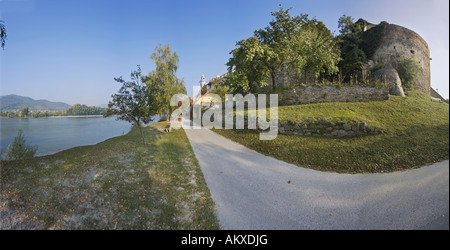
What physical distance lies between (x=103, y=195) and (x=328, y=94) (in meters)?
13.0

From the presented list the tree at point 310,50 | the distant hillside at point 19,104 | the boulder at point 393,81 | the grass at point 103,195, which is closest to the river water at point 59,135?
the distant hillside at point 19,104

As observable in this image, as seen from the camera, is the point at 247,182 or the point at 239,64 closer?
the point at 247,182

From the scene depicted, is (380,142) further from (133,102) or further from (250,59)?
(133,102)

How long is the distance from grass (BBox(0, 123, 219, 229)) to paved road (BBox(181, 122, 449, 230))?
650mm

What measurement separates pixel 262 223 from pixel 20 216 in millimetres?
5110

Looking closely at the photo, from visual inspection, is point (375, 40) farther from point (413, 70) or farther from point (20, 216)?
point (20, 216)

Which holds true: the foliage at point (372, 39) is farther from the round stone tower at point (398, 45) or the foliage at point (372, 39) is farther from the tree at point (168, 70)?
the tree at point (168, 70)

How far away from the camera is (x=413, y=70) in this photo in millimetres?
9711

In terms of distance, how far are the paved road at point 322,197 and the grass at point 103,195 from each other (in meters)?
0.65

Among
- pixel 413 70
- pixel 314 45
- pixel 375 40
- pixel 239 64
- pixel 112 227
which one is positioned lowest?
pixel 112 227

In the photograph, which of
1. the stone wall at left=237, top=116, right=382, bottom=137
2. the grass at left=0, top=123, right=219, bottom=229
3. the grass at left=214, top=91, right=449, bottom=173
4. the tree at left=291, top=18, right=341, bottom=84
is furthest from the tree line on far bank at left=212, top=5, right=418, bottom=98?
the grass at left=0, top=123, right=219, bottom=229

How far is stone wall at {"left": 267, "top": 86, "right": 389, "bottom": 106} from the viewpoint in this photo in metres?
9.32

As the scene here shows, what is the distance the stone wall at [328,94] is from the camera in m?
9.32
